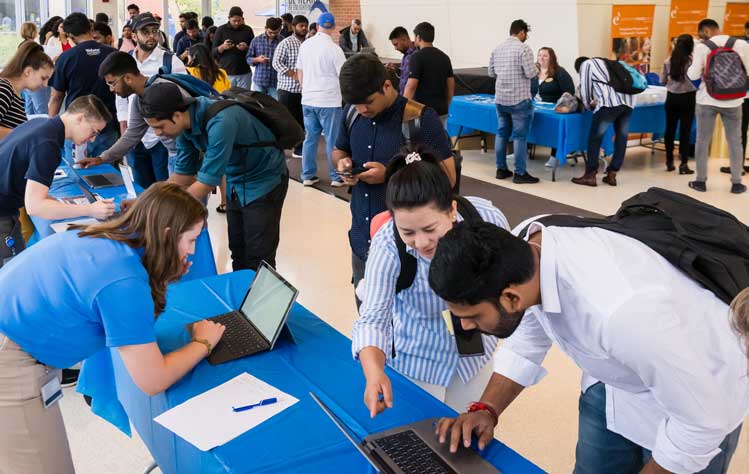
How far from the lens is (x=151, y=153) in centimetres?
448

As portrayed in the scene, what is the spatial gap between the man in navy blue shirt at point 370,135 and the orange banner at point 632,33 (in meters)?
6.35

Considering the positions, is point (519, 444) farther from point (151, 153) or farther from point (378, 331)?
point (151, 153)

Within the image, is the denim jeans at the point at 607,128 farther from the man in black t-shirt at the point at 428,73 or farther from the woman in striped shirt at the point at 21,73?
the woman in striped shirt at the point at 21,73

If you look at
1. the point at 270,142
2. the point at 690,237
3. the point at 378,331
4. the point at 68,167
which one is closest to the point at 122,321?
the point at 378,331

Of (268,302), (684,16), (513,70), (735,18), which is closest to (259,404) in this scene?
(268,302)

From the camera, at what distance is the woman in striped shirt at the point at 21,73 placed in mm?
3721

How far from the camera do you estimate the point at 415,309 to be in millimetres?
1935

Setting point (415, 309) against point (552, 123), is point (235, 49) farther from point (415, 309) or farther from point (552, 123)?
point (415, 309)

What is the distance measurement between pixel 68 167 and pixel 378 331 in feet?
10.3

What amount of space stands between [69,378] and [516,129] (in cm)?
466

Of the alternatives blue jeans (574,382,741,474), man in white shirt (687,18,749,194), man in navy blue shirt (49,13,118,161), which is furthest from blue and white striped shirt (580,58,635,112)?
blue jeans (574,382,741,474)

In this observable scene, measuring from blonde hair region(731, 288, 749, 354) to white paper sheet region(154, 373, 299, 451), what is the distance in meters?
1.07

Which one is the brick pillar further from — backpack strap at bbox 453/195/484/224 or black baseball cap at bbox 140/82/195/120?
backpack strap at bbox 453/195/484/224

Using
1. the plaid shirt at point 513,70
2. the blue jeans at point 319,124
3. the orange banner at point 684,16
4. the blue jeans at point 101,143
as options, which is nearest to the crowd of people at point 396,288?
the blue jeans at point 101,143
